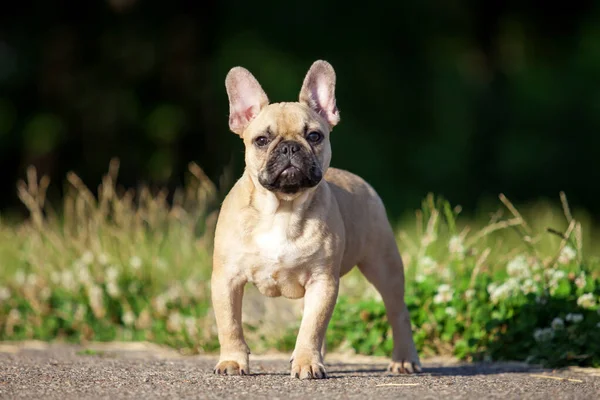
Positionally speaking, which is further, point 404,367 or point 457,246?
point 457,246

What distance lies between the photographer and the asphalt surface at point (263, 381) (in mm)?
4570

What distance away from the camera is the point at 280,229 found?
5301 millimetres

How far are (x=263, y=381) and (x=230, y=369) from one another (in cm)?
28

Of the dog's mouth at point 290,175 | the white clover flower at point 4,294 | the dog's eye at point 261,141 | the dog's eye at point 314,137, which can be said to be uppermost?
the dog's eye at point 314,137

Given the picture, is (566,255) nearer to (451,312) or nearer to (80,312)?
(451,312)

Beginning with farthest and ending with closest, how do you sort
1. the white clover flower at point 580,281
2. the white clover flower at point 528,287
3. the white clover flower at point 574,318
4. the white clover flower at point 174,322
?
the white clover flower at point 174,322 < the white clover flower at point 528,287 < the white clover flower at point 580,281 < the white clover flower at point 574,318

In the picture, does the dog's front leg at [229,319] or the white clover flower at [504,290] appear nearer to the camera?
the dog's front leg at [229,319]

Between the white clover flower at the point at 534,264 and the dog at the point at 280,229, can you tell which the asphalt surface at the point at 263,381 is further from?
the white clover flower at the point at 534,264

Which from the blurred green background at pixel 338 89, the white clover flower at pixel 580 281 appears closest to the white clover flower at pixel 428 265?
the white clover flower at pixel 580 281

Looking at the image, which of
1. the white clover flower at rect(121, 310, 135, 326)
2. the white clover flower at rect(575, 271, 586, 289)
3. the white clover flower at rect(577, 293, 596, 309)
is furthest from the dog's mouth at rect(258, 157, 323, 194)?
the white clover flower at rect(121, 310, 135, 326)

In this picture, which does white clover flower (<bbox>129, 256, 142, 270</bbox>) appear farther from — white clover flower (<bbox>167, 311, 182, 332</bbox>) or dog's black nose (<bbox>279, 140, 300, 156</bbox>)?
dog's black nose (<bbox>279, 140, 300, 156</bbox>)

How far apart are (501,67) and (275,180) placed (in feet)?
49.5

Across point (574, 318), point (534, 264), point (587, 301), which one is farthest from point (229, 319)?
point (534, 264)

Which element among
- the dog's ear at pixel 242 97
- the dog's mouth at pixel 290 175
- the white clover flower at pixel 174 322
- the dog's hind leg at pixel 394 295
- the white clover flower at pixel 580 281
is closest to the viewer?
the dog's mouth at pixel 290 175
